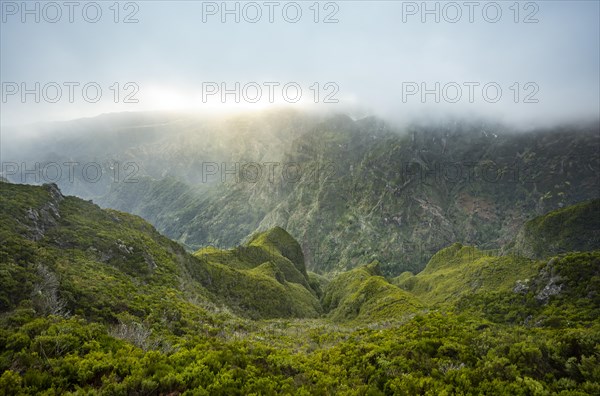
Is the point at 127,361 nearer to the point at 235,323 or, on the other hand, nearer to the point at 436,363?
the point at 436,363

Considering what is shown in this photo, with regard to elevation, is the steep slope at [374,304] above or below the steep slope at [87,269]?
below

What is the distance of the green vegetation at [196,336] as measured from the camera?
12.6m

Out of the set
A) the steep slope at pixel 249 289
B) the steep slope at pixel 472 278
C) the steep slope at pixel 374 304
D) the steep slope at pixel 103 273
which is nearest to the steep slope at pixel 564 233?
the steep slope at pixel 472 278

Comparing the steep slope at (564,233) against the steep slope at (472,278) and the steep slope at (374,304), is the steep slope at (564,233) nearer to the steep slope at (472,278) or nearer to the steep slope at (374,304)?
the steep slope at (472,278)

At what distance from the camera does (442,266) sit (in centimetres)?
10219

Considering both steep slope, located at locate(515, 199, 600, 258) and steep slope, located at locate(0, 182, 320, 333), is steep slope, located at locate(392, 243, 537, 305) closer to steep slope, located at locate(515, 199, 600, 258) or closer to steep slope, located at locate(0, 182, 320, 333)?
steep slope, located at locate(515, 199, 600, 258)

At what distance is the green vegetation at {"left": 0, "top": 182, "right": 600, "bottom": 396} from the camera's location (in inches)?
497

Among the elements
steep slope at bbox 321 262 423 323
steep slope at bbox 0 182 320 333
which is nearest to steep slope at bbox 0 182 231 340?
steep slope at bbox 0 182 320 333

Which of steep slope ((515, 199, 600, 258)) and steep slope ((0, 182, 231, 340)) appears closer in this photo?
steep slope ((0, 182, 231, 340))

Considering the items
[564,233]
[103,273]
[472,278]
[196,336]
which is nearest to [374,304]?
[472,278]

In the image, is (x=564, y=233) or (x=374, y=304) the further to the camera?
(x=564, y=233)

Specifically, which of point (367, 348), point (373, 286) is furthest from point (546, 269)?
point (373, 286)

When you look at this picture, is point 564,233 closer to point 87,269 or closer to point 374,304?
point 374,304

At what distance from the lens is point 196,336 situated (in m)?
20.8
